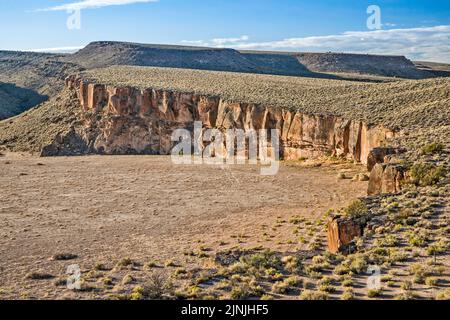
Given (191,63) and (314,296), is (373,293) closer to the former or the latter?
(314,296)

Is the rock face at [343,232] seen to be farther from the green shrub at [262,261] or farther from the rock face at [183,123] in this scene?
the rock face at [183,123]

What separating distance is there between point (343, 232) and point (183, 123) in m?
28.5

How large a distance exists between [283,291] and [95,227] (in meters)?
12.1

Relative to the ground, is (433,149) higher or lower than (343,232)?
higher

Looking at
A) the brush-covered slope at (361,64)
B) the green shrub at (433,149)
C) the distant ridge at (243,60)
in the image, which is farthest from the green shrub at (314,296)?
the brush-covered slope at (361,64)

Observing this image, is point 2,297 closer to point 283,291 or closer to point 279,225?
point 283,291

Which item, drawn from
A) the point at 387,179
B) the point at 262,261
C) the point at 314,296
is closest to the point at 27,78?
the point at 387,179

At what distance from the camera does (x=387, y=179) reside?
21.7m

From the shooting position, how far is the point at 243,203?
86.5 feet

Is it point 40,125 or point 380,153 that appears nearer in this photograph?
point 380,153

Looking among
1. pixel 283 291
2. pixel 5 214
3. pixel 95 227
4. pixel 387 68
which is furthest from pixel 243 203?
pixel 387 68

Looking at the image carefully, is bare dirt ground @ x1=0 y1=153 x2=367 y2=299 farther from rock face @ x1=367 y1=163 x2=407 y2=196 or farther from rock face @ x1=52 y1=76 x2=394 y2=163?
rock face @ x1=367 y1=163 x2=407 y2=196

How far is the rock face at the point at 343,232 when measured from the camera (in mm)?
16203

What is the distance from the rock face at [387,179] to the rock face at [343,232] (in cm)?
491
